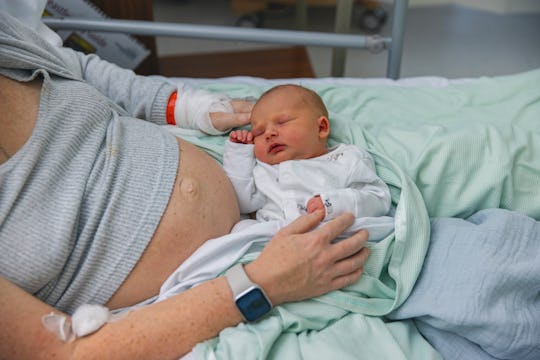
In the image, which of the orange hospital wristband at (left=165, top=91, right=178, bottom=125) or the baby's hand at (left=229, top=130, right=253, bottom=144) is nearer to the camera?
the baby's hand at (left=229, top=130, right=253, bottom=144)

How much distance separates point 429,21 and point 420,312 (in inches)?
109

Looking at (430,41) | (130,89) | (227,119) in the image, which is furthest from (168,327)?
(430,41)

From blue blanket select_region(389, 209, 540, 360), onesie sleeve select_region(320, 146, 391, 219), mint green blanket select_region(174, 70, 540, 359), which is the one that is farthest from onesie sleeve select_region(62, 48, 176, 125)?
blue blanket select_region(389, 209, 540, 360)

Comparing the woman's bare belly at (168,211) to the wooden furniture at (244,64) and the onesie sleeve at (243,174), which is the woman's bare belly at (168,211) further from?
the wooden furniture at (244,64)

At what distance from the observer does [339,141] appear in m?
1.20

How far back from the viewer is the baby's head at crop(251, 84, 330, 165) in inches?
42.9

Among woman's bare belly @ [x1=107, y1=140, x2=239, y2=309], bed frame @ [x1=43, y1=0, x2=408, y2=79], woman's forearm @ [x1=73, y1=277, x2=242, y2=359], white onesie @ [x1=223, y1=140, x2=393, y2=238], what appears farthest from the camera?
bed frame @ [x1=43, y1=0, x2=408, y2=79]

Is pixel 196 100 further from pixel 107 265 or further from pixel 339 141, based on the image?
pixel 107 265

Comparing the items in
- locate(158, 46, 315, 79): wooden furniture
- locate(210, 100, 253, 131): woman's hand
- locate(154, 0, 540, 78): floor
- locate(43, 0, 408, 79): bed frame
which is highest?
locate(43, 0, 408, 79): bed frame

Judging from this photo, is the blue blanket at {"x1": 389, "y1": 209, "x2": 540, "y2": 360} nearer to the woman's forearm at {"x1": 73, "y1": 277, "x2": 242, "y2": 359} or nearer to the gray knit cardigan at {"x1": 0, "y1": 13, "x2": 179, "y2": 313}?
the woman's forearm at {"x1": 73, "y1": 277, "x2": 242, "y2": 359}

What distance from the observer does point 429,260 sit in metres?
0.95

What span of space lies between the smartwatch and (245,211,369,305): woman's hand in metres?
0.02

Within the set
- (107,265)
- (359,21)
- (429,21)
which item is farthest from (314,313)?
(429,21)

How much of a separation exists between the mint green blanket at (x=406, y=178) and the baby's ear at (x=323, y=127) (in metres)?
0.07
